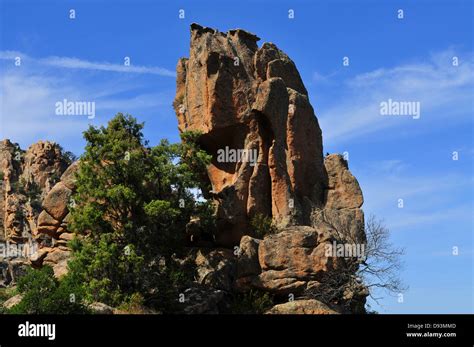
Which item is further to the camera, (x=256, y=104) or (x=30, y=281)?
(x=256, y=104)

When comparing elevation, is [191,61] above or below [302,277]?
above

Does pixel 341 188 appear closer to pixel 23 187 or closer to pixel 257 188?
pixel 257 188

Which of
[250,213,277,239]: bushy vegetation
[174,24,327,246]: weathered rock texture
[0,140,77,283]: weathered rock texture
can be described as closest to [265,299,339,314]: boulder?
[250,213,277,239]: bushy vegetation

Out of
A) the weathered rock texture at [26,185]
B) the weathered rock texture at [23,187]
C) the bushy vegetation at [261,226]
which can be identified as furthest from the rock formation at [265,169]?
the weathered rock texture at [26,185]

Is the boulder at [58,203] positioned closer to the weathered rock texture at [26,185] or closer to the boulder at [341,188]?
the boulder at [341,188]

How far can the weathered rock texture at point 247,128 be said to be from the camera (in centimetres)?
4359

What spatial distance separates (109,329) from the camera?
22.0 m

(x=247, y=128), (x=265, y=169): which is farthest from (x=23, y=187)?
(x=265, y=169)

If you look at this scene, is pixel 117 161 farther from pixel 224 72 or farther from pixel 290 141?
pixel 290 141

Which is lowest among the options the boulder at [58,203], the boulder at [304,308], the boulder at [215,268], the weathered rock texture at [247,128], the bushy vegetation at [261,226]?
the boulder at [304,308]

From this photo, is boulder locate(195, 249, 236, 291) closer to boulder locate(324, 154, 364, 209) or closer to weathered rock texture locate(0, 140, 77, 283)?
boulder locate(324, 154, 364, 209)

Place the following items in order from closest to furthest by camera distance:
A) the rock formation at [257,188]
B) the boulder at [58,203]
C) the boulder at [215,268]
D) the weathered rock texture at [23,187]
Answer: the rock formation at [257,188] < the boulder at [215,268] < the boulder at [58,203] < the weathered rock texture at [23,187]

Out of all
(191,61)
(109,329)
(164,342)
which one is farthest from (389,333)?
(191,61)

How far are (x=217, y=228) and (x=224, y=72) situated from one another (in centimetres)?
1056
